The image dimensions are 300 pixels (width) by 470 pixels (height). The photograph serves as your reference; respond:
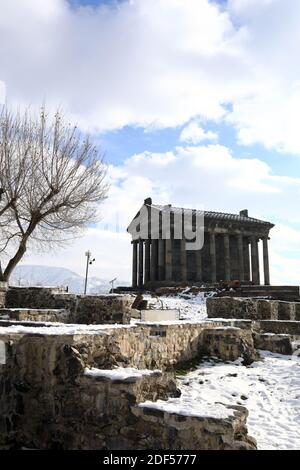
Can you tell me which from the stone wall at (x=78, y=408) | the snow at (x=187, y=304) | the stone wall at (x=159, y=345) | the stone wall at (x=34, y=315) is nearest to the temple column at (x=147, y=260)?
the snow at (x=187, y=304)

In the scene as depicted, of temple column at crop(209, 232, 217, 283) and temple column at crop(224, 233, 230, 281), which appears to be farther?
temple column at crop(224, 233, 230, 281)

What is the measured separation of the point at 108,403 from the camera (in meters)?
5.62

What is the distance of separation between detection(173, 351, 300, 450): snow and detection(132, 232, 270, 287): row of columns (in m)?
33.4

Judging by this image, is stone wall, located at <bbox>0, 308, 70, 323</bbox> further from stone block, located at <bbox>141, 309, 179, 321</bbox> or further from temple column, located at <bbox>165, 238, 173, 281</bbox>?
temple column, located at <bbox>165, 238, 173, 281</bbox>

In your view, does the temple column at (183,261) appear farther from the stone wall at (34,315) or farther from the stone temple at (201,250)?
the stone wall at (34,315)

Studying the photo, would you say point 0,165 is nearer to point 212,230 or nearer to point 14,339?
point 14,339

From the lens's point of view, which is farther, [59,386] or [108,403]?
[59,386]

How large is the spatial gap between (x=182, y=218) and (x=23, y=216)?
2717cm

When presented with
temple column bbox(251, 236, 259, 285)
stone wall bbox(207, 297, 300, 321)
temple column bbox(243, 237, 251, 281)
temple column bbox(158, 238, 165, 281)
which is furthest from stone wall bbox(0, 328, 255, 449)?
temple column bbox(243, 237, 251, 281)

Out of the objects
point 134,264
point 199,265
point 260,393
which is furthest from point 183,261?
point 260,393

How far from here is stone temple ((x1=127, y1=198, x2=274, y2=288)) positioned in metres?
45.8
